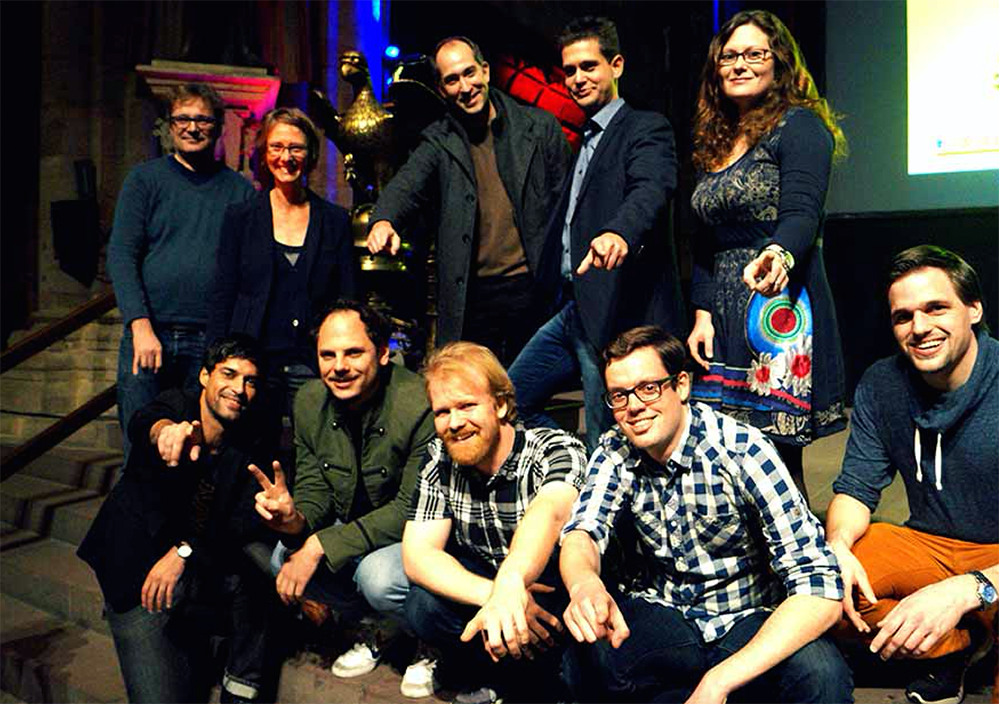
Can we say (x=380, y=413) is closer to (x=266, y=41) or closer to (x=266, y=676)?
(x=266, y=676)

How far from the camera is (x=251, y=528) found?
273 cm

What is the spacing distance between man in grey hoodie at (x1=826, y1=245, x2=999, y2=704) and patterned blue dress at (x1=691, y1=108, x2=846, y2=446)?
18cm

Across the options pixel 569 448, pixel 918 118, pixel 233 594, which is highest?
pixel 918 118

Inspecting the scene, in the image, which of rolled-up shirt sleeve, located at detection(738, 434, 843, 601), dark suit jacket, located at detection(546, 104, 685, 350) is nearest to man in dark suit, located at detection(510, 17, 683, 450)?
dark suit jacket, located at detection(546, 104, 685, 350)

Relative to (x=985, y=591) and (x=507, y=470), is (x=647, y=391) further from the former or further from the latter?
(x=985, y=591)

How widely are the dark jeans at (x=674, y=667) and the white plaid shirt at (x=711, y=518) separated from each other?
49 millimetres

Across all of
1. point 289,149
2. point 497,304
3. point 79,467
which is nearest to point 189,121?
point 289,149

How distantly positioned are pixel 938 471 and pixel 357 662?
5.57 ft

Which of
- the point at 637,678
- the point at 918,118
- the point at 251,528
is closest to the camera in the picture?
the point at 637,678

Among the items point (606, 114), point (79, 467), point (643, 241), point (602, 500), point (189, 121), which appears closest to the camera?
point (602, 500)

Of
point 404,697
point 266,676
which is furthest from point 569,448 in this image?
point 266,676

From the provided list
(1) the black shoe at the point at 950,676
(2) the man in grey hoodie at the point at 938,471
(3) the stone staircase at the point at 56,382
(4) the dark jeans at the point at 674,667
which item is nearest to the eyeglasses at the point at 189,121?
(4) the dark jeans at the point at 674,667

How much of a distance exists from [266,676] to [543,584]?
1017 millimetres

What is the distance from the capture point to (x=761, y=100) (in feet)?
7.72
